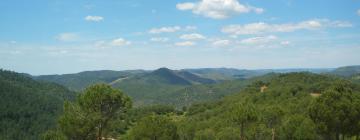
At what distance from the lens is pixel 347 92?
40.0m

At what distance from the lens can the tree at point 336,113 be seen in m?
36.6

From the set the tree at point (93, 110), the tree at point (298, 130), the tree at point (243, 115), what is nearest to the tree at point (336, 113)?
the tree at point (243, 115)

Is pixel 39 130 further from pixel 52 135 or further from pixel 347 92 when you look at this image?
pixel 347 92

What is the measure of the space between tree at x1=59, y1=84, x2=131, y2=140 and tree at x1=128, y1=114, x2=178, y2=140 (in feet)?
23.8

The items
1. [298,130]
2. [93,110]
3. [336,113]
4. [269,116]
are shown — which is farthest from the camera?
[298,130]

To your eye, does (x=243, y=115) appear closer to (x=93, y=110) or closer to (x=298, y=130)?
(x=93, y=110)

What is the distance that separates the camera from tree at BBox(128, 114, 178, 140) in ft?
134

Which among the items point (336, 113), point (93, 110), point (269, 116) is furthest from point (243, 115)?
point (269, 116)

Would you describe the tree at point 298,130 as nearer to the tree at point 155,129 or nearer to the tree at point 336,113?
the tree at point 336,113

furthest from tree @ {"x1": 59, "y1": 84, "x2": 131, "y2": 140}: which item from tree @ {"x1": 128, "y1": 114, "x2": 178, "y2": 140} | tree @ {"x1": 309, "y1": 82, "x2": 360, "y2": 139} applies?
tree @ {"x1": 309, "y1": 82, "x2": 360, "y2": 139}

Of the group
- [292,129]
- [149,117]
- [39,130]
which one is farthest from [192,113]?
[149,117]

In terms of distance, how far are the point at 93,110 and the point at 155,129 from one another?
30.8 ft

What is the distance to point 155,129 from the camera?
41.0 metres

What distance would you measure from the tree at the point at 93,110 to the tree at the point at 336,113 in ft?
61.6
